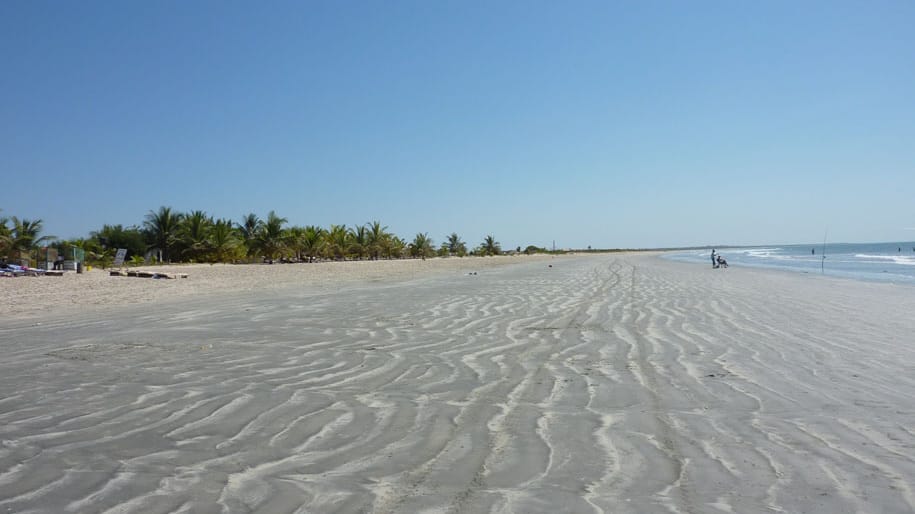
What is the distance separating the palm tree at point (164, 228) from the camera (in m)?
34.4

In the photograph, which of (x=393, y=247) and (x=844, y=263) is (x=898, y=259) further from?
(x=393, y=247)

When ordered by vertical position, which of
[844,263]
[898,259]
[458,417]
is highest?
[898,259]

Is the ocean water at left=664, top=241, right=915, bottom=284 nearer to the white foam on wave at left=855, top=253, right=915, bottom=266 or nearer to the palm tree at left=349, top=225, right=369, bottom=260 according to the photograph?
the white foam on wave at left=855, top=253, right=915, bottom=266

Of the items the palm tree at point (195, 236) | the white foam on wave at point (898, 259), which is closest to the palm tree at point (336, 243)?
the palm tree at point (195, 236)

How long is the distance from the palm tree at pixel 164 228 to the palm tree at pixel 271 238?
15.8 feet

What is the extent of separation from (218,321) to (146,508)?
6370mm

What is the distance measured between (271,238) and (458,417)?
36172mm

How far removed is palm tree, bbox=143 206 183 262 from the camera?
34.4 metres

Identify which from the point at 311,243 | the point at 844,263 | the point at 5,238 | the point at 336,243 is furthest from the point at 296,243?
the point at 844,263

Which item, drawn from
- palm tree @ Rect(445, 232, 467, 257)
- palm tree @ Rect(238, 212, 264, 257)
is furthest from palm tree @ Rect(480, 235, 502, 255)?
palm tree @ Rect(238, 212, 264, 257)

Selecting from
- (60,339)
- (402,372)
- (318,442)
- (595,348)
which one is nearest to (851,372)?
(595,348)

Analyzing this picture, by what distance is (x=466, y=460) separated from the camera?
2891mm

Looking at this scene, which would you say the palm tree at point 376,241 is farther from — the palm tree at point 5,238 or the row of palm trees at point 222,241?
the palm tree at point 5,238

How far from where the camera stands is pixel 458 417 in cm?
364
